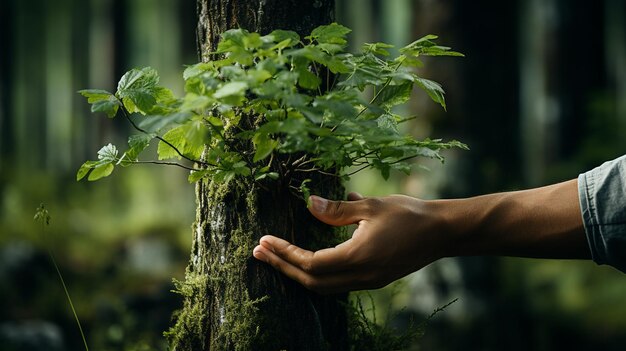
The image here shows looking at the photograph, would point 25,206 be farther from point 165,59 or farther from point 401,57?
point 165,59

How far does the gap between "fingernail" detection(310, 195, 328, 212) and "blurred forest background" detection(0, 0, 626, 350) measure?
0.74m

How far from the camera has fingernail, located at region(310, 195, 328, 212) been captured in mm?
2223

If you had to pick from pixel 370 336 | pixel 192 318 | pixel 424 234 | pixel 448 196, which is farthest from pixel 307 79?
pixel 448 196

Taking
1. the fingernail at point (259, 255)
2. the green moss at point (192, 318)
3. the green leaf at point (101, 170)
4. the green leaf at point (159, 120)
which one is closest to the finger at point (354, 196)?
the fingernail at point (259, 255)

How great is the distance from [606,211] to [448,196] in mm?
4341

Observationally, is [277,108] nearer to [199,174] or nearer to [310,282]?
[199,174]

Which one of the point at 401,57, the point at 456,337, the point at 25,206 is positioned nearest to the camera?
the point at 401,57

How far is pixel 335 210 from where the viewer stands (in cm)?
223

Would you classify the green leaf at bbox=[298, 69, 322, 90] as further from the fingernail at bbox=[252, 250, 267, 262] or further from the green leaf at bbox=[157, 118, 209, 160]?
the fingernail at bbox=[252, 250, 267, 262]

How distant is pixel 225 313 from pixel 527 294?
216 inches

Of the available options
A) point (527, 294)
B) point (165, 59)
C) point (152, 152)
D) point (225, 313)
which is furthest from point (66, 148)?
point (225, 313)

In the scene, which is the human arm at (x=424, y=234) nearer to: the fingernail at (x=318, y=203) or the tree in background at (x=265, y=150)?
the fingernail at (x=318, y=203)

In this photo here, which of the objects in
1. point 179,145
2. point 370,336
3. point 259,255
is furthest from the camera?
point 370,336

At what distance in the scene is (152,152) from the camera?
25.3 meters
